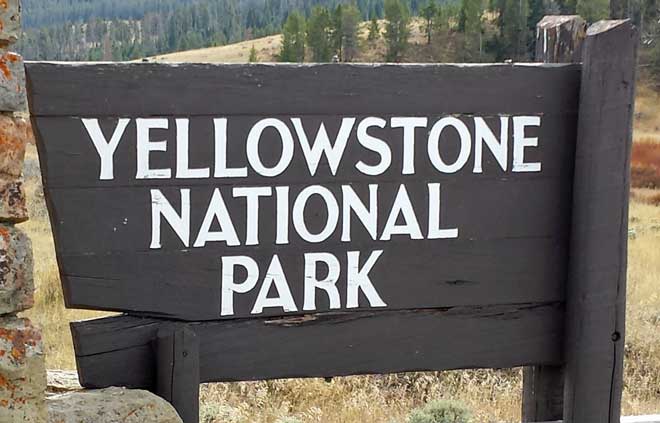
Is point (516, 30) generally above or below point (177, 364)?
above

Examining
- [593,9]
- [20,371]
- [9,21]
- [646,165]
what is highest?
[593,9]

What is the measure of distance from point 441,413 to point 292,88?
215 centimetres

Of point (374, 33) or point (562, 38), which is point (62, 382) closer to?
point (562, 38)

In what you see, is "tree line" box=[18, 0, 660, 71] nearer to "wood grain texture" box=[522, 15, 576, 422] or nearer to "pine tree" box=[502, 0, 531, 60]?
"pine tree" box=[502, 0, 531, 60]

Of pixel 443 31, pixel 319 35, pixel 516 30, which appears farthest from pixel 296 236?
pixel 443 31

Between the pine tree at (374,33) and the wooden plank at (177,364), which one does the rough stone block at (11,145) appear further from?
the pine tree at (374,33)

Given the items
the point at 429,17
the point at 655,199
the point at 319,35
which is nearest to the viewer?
the point at 655,199

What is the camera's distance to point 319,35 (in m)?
56.6

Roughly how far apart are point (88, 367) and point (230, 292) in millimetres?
451

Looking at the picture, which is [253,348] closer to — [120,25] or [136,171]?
[136,171]

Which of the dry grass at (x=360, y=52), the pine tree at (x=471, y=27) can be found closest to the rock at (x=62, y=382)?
the dry grass at (x=360, y=52)

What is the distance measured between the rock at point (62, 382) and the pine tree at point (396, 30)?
52.6 m

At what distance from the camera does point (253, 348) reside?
9.21ft

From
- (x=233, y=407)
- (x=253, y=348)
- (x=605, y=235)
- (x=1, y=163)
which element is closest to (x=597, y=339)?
(x=605, y=235)
